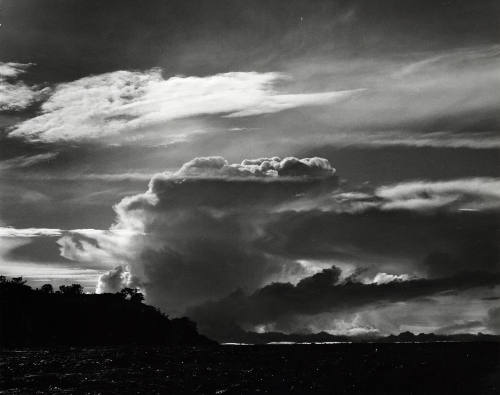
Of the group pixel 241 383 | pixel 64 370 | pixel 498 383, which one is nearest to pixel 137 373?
pixel 64 370

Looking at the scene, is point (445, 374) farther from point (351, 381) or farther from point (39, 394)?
point (39, 394)

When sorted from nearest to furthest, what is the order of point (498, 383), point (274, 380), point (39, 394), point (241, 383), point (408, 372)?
point (39, 394) → point (498, 383) → point (241, 383) → point (274, 380) → point (408, 372)

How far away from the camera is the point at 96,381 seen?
8456 cm

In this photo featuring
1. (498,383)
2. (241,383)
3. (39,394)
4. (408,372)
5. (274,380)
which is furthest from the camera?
(408,372)

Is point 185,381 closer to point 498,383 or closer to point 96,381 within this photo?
point 96,381

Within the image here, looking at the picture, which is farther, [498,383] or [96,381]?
[96,381]

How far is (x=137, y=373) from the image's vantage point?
101 metres

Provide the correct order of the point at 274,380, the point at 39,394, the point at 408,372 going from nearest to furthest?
the point at 39,394 → the point at 274,380 → the point at 408,372

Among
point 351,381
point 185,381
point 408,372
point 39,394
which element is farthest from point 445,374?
point 39,394

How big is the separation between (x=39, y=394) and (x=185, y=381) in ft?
81.8

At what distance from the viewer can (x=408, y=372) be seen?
99.0 m

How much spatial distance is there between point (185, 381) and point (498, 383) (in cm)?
4064

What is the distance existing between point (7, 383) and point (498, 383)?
60.4 meters

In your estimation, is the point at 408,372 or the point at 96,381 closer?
the point at 96,381
